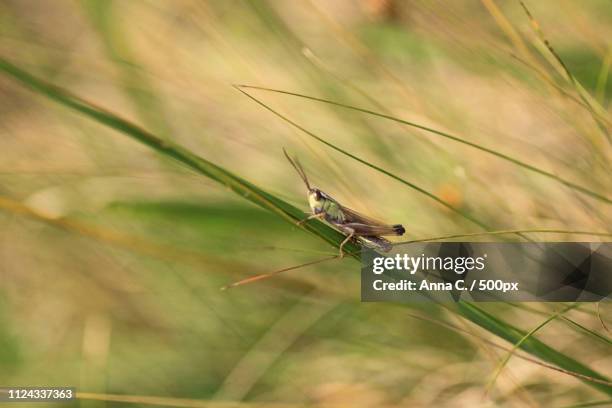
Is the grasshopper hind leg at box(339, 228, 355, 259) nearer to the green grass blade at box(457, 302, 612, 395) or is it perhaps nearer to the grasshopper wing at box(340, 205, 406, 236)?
the grasshopper wing at box(340, 205, 406, 236)

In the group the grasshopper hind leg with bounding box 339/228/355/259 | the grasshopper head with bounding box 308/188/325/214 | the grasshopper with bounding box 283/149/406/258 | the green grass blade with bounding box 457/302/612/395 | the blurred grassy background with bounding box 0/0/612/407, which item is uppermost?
the blurred grassy background with bounding box 0/0/612/407

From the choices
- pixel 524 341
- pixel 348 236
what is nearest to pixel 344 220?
A: pixel 348 236

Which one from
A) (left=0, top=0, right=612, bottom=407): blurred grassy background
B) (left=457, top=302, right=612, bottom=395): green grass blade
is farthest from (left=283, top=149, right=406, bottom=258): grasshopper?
(left=0, top=0, right=612, bottom=407): blurred grassy background

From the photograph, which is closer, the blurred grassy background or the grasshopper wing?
the grasshopper wing

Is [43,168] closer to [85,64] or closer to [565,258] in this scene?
[85,64]

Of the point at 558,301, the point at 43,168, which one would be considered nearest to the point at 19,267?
the point at 43,168

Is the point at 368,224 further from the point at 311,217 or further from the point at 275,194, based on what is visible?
the point at 275,194

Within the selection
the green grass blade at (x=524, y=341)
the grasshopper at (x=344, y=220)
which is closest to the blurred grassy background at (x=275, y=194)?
the green grass blade at (x=524, y=341)

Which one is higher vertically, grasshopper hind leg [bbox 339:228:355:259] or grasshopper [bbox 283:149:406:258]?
grasshopper [bbox 283:149:406:258]

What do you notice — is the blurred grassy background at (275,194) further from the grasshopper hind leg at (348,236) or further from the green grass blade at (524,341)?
the grasshopper hind leg at (348,236)
